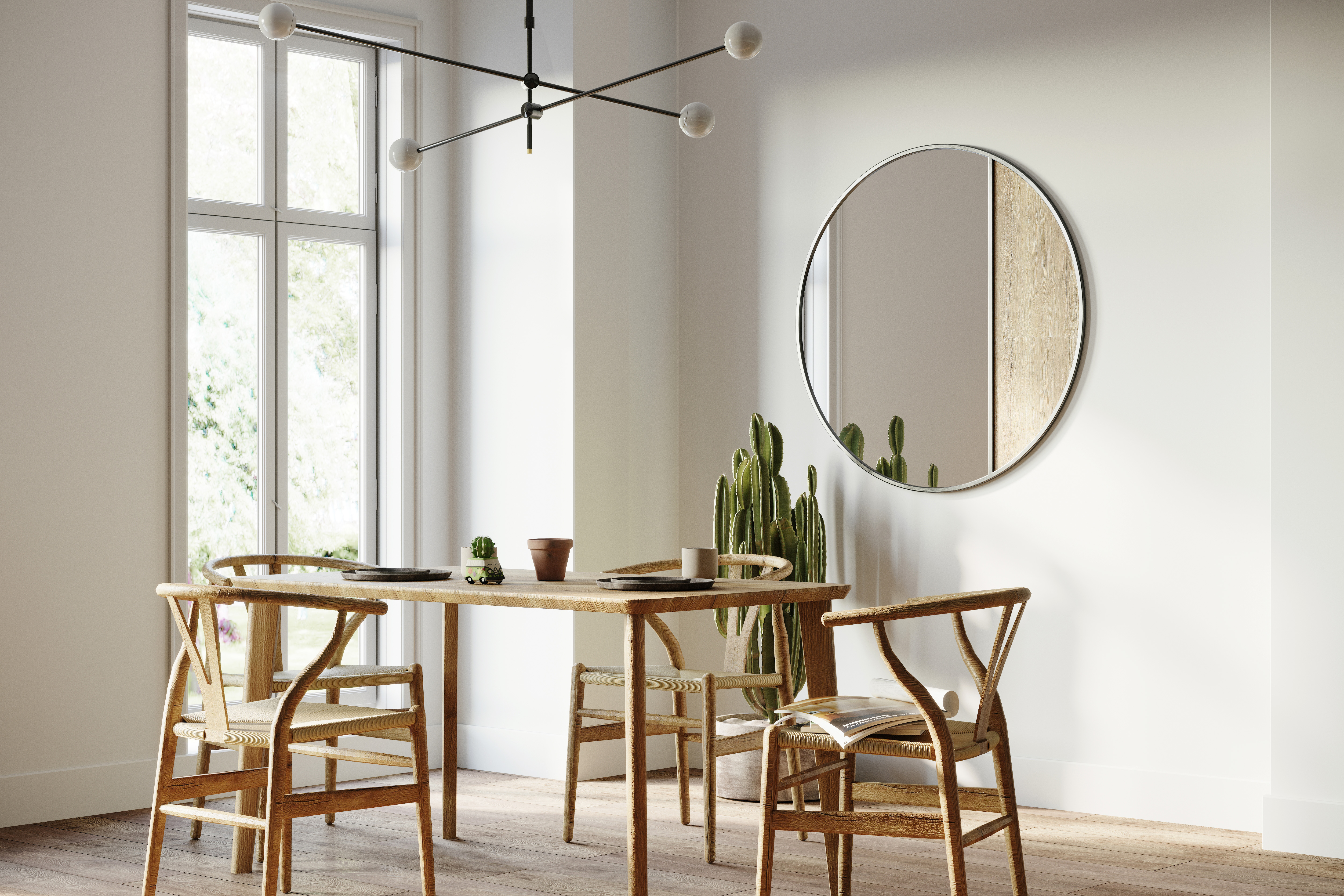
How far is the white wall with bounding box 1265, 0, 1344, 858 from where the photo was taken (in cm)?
389

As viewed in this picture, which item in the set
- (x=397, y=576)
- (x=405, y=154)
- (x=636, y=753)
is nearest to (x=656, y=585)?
(x=636, y=753)

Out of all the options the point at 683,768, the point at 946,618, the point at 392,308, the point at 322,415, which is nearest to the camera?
the point at 683,768

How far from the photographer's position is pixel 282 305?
511 centimetres

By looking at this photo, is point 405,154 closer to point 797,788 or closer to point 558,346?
point 558,346

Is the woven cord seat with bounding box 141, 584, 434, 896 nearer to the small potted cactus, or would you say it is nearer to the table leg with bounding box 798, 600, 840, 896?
the small potted cactus

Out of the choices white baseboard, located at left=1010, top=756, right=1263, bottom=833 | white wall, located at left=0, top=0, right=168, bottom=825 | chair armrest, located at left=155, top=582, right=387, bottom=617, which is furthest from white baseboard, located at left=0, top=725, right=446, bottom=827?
white baseboard, located at left=1010, top=756, right=1263, bottom=833

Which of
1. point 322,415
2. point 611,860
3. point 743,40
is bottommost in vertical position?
point 611,860

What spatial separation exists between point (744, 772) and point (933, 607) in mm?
2004

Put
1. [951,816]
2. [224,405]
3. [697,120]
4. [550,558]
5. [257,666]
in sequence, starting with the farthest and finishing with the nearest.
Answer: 1. [224,405]
2. [697,120]
3. [550,558]
4. [257,666]
5. [951,816]

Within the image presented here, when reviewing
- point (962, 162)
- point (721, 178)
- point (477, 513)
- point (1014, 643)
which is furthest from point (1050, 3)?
point (477, 513)

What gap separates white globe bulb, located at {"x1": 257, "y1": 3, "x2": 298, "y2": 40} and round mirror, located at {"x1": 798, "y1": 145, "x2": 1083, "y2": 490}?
2.26 meters

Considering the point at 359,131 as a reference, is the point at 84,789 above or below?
below

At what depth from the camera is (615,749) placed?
5234mm

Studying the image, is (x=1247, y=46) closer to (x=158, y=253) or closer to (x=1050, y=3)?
(x=1050, y=3)
